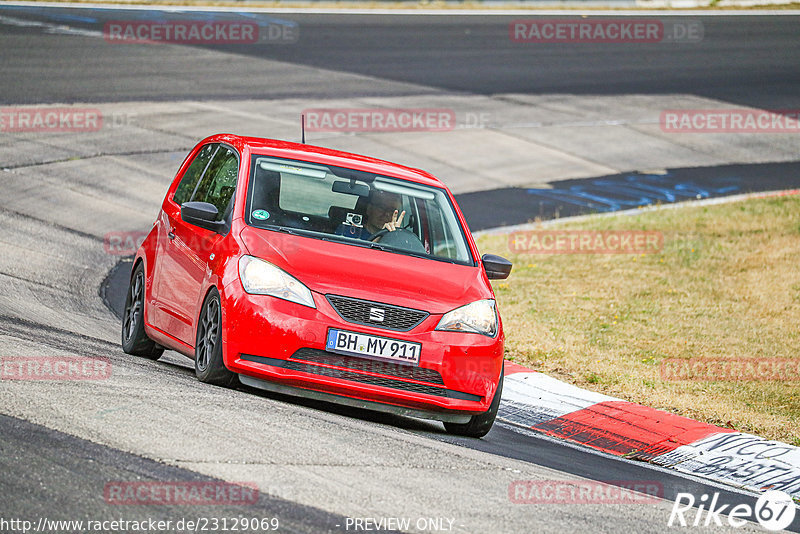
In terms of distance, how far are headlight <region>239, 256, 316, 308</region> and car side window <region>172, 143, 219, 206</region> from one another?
1.85 meters

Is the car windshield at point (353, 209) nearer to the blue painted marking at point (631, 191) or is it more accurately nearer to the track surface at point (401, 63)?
the blue painted marking at point (631, 191)

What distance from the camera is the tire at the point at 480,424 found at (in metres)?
7.64

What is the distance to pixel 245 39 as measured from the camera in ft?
99.9

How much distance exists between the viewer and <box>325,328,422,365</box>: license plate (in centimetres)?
708

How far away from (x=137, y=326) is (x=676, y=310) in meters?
6.44

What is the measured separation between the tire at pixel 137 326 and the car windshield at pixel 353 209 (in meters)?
1.54

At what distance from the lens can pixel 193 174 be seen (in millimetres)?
9164

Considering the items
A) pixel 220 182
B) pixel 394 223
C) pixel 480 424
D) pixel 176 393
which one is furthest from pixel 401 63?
pixel 176 393

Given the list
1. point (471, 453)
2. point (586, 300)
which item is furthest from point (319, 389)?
point (586, 300)

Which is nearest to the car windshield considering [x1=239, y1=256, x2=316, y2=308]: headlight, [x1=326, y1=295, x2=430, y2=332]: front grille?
[x1=239, y1=256, x2=316, y2=308]: headlight

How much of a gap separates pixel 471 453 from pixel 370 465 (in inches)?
42.2

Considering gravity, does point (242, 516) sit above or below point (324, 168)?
below

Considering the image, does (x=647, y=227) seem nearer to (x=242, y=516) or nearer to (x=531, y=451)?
(x=531, y=451)

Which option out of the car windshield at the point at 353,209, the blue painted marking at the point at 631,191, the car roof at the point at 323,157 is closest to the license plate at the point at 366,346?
the car windshield at the point at 353,209
